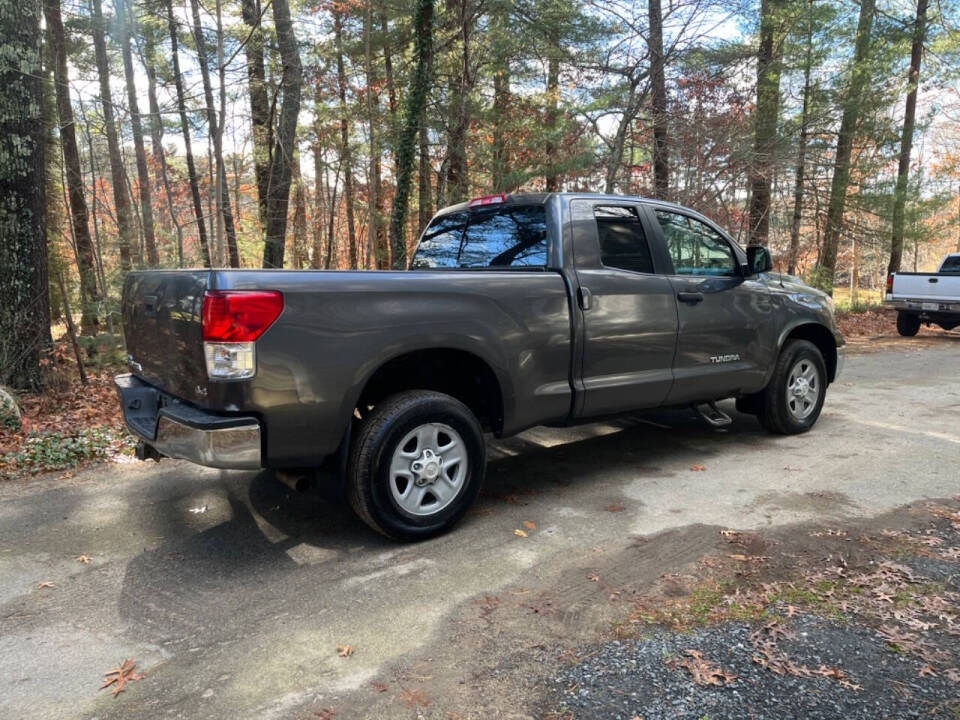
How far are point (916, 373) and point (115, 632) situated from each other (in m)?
10.3

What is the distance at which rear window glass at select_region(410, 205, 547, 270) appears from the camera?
432 centimetres

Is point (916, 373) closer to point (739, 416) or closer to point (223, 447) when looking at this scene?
point (739, 416)

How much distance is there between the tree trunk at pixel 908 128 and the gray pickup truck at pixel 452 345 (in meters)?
14.4

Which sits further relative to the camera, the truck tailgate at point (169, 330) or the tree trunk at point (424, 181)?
the tree trunk at point (424, 181)

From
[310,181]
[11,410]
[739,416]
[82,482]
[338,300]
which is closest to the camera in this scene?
[338,300]

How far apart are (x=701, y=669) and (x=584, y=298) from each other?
7.72ft

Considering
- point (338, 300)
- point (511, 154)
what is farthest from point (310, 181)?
point (338, 300)

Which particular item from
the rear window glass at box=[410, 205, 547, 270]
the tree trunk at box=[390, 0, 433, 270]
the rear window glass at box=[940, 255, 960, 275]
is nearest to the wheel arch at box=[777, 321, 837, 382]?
the rear window glass at box=[410, 205, 547, 270]

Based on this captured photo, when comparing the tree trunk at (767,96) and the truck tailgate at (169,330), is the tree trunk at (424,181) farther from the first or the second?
the truck tailgate at (169,330)

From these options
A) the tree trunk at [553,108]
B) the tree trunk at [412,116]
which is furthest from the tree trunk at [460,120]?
the tree trunk at [553,108]

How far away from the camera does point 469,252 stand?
4734 millimetres

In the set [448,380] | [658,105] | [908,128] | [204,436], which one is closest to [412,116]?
[658,105]

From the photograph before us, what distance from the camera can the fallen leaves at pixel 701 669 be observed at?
7.46 feet

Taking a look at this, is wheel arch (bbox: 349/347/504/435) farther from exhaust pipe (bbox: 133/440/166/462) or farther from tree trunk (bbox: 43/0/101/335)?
tree trunk (bbox: 43/0/101/335)
